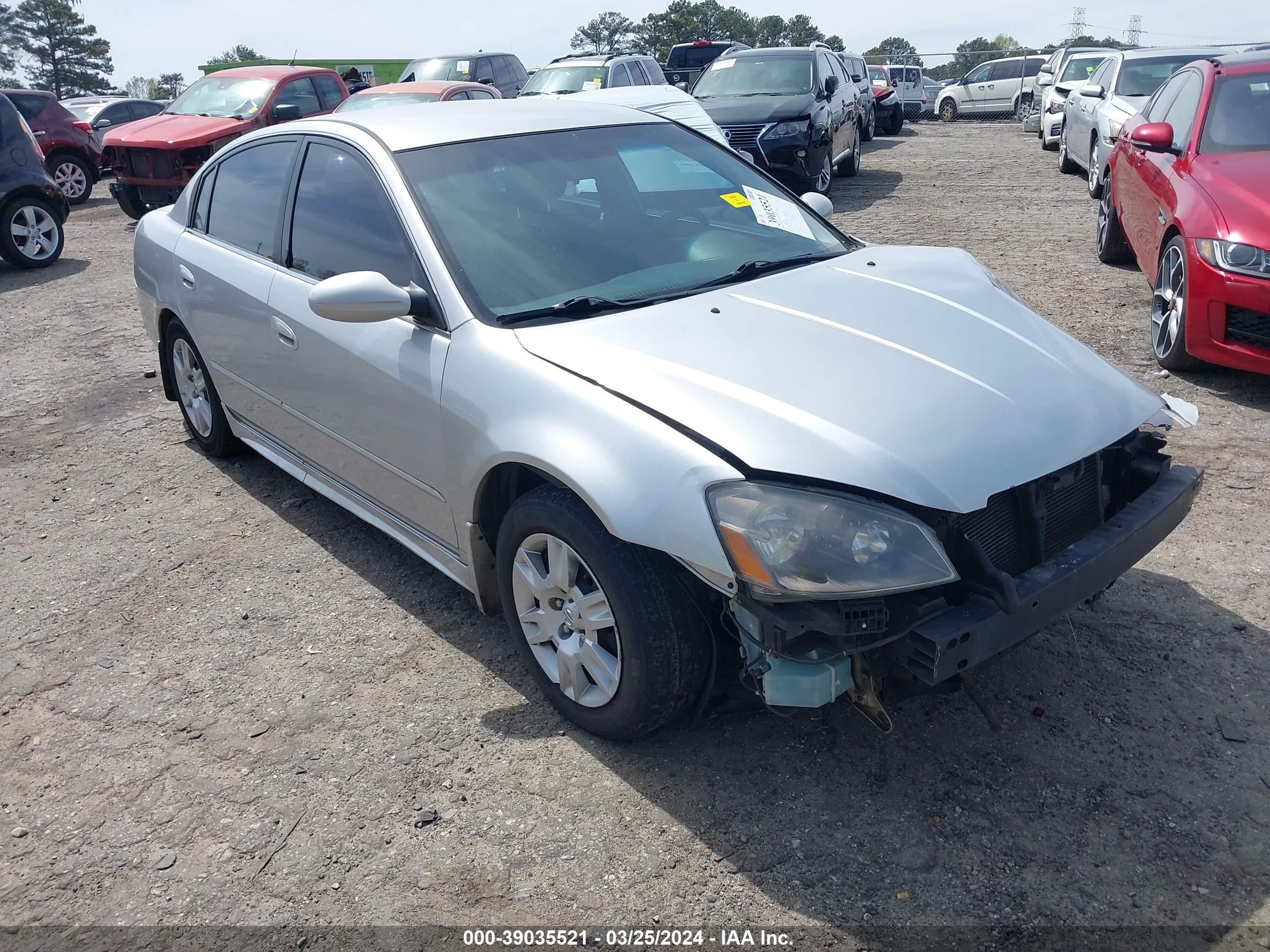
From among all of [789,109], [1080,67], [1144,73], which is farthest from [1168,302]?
[1080,67]

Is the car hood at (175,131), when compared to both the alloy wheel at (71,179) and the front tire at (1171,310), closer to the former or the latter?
the alloy wheel at (71,179)

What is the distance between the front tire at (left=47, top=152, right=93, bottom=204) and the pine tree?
61464mm

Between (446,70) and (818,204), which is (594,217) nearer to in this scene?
(818,204)

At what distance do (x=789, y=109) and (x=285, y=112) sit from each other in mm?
6625

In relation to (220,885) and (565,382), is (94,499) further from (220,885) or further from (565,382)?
(565,382)

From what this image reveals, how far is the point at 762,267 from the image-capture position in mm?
3490

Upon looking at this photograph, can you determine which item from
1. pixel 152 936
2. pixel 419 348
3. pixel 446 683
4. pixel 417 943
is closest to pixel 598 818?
pixel 417 943

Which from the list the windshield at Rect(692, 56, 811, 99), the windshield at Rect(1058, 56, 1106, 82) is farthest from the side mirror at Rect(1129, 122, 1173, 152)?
the windshield at Rect(1058, 56, 1106, 82)

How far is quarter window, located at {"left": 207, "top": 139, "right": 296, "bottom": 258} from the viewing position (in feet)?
13.6

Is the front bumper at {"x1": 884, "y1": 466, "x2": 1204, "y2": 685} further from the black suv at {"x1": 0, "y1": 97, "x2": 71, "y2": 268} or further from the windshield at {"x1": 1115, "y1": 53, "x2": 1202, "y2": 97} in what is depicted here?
the black suv at {"x1": 0, "y1": 97, "x2": 71, "y2": 268}

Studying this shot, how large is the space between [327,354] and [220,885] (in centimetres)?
181

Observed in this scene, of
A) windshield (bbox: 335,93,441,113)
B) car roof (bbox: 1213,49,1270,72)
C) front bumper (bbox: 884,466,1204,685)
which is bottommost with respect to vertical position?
front bumper (bbox: 884,466,1204,685)

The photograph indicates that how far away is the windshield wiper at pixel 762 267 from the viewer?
3355 mm

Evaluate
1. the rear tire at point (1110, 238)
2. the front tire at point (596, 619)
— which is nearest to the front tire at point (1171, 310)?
the rear tire at point (1110, 238)
